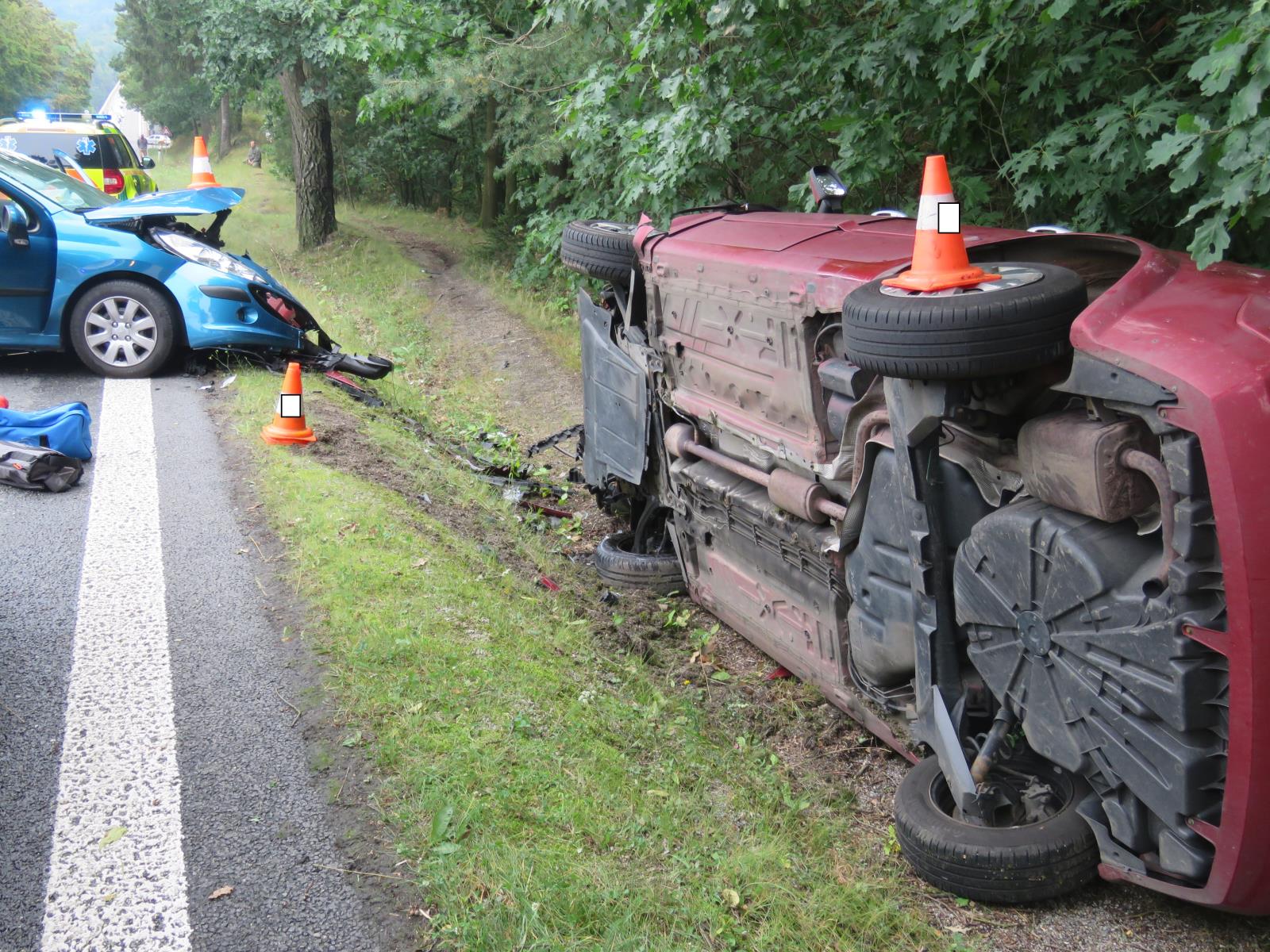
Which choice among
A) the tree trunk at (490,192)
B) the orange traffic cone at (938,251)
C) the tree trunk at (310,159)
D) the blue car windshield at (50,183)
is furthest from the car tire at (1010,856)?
the tree trunk at (490,192)

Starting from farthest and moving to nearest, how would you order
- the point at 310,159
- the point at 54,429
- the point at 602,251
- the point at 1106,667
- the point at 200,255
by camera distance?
the point at 310,159, the point at 200,255, the point at 54,429, the point at 602,251, the point at 1106,667

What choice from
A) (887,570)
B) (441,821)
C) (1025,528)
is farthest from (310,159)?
(1025,528)

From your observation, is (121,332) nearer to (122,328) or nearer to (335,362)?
(122,328)

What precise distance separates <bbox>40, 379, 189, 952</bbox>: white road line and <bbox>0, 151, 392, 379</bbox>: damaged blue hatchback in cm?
313

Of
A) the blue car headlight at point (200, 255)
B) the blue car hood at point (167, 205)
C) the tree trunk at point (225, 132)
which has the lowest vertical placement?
the blue car headlight at point (200, 255)

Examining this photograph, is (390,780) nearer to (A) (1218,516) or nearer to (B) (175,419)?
(A) (1218,516)

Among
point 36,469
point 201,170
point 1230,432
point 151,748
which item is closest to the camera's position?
point 1230,432

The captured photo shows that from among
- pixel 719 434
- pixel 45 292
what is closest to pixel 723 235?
pixel 719 434

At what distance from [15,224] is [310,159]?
9542mm

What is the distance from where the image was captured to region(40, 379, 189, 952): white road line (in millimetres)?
2748

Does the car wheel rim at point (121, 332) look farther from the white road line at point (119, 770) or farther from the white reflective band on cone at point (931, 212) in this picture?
the white reflective band on cone at point (931, 212)

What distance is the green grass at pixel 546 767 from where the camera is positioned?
293 centimetres

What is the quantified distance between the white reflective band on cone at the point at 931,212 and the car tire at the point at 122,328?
6.49 meters

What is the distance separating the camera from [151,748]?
137 inches
